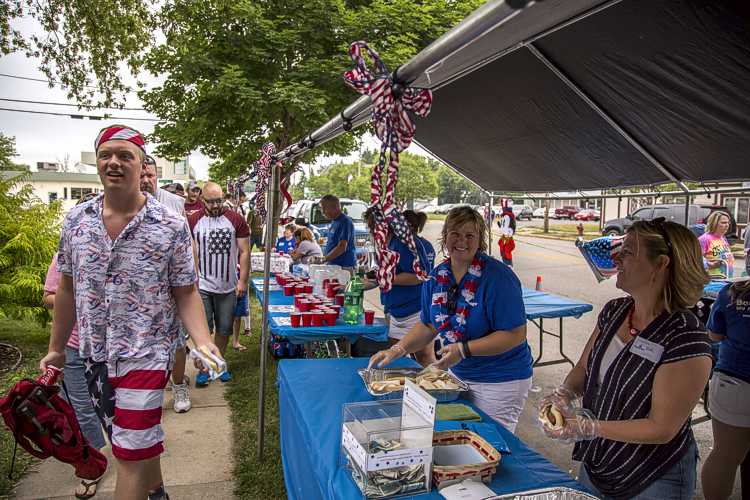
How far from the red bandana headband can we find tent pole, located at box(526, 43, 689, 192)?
199cm

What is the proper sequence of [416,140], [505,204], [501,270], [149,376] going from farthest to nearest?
[505,204] → [416,140] → [501,270] → [149,376]

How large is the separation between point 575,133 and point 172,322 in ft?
9.22

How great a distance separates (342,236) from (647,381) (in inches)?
189

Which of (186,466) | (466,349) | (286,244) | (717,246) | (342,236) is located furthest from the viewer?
(286,244)

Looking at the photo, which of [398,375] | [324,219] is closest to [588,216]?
[324,219]

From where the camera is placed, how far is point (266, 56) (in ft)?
24.9

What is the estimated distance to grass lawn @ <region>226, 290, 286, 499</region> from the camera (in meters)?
3.15

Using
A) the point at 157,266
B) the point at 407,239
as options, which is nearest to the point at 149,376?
the point at 157,266

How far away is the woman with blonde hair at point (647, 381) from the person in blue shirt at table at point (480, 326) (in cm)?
53

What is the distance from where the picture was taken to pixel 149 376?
214 cm

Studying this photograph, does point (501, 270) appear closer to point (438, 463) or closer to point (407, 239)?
point (407, 239)

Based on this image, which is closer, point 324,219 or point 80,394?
point 80,394

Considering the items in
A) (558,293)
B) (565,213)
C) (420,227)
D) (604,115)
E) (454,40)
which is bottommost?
(558,293)

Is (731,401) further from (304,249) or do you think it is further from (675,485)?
(304,249)
